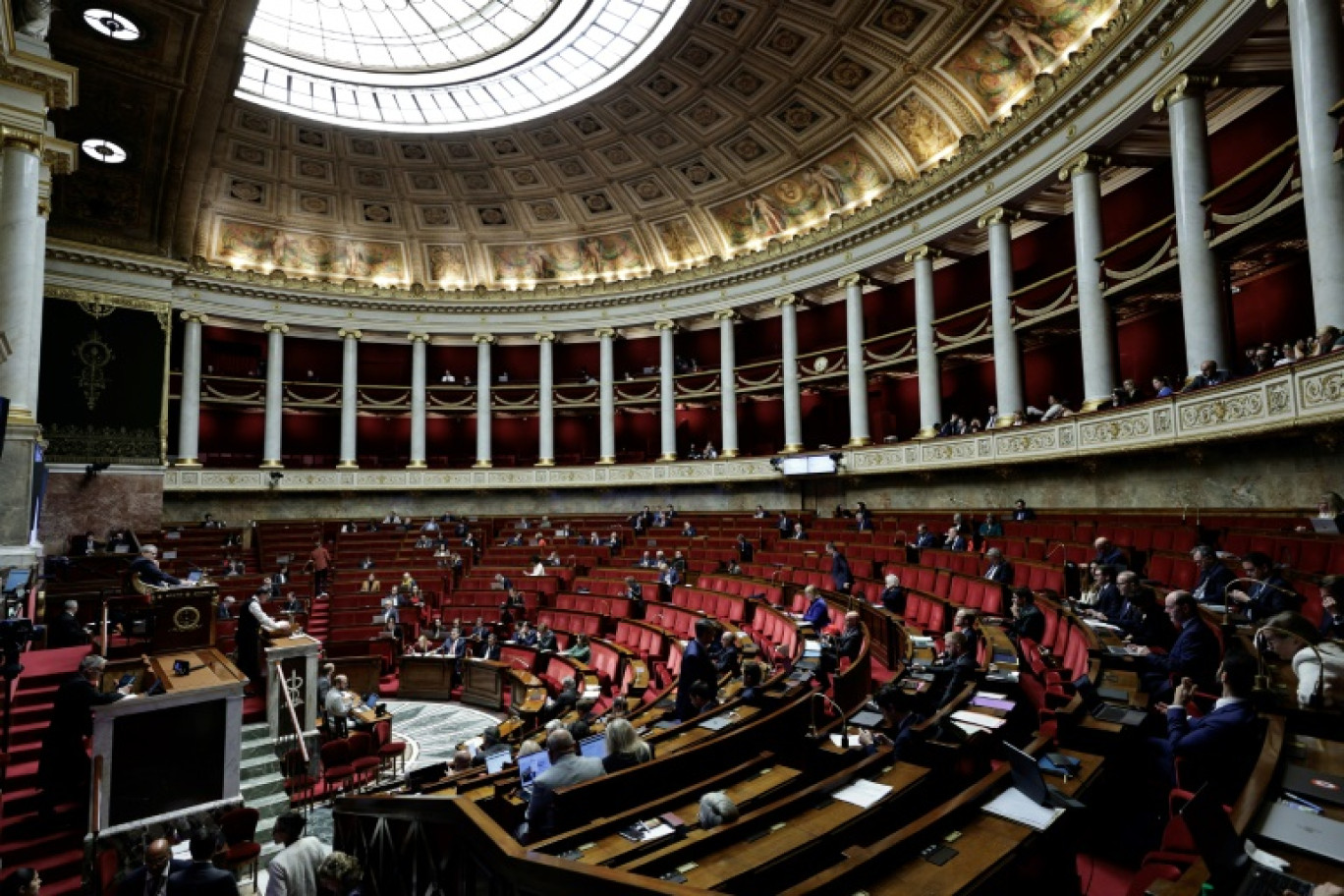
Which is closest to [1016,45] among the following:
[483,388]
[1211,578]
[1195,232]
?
[1195,232]

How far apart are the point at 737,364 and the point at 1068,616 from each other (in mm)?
19870

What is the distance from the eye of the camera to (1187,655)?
4.91m

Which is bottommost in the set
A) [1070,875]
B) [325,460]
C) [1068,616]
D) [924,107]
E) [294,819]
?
[294,819]

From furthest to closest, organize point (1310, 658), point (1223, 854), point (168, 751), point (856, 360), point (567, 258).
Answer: point (567, 258), point (856, 360), point (168, 751), point (1310, 658), point (1223, 854)

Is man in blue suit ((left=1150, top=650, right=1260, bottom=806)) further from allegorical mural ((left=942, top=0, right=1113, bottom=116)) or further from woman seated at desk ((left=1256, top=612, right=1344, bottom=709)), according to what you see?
allegorical mural ((left=942, top=0, right=1113, bottom=116))

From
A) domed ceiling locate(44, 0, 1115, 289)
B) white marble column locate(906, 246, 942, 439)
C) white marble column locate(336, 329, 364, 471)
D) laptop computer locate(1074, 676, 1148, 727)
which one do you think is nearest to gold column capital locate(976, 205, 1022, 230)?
white marble column locate(906, 246, 942, 439)

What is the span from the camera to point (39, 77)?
10148mm

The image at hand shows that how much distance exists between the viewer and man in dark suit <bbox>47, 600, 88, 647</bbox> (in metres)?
8.79

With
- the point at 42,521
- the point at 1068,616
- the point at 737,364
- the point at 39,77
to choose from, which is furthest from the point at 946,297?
the point at 42,521

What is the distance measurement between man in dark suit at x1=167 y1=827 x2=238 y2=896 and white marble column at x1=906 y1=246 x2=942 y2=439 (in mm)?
16716

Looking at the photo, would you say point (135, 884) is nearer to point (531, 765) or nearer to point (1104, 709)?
point (531, 765)

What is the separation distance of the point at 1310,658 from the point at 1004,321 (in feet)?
44.2

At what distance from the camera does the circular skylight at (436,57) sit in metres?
20.2

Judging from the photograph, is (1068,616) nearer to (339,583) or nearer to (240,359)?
(339,583)
